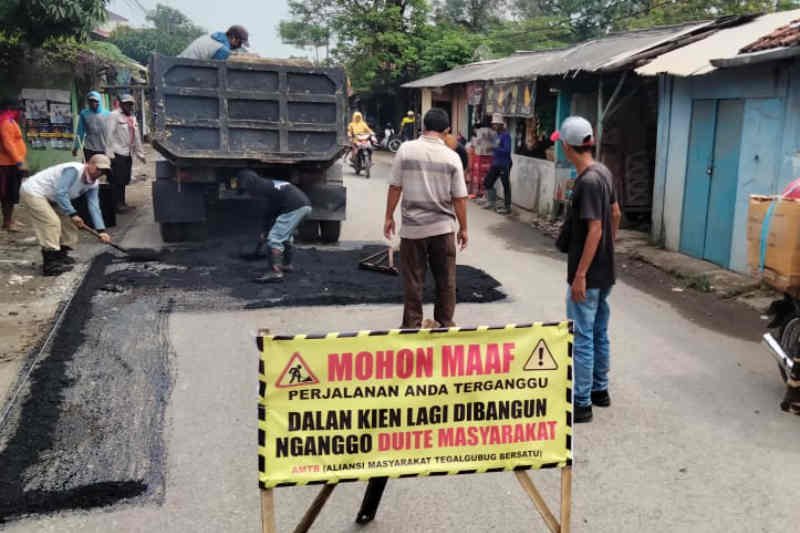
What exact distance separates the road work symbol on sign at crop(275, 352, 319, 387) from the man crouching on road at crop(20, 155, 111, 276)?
575 centimetres

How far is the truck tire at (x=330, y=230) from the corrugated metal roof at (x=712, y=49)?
4.58m

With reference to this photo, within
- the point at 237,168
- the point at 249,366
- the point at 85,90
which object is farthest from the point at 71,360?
the point at 85,90

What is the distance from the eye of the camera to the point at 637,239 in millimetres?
11500

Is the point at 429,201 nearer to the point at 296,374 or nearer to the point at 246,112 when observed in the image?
the point at 296,374

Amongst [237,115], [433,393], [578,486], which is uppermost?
[237,115]

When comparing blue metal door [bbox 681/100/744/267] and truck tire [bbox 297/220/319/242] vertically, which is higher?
blue metal door [bbox 681/100/744/267]

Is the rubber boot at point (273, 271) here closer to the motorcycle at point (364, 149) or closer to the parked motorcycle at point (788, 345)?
the parked motorcycle at point (788, 345)

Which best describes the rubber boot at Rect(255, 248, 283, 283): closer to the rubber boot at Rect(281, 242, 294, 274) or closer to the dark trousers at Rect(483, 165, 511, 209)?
the rubber boot at Rect(281, 242, 294, 274)

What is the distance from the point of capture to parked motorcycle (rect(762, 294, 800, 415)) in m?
4.86

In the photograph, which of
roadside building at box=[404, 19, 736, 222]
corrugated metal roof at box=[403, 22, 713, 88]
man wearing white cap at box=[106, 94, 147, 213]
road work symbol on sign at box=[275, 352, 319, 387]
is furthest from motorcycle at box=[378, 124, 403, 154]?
road work symbol on sign at box=[275, 352, 319, 387]

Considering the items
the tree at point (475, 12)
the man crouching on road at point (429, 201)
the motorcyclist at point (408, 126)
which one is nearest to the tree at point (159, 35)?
the tree at point (475, 12)

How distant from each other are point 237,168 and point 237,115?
0.67m

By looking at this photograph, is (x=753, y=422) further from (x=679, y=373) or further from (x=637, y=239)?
(x=637, y=239)

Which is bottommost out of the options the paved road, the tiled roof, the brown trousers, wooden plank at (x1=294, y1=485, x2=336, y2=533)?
the paved road
